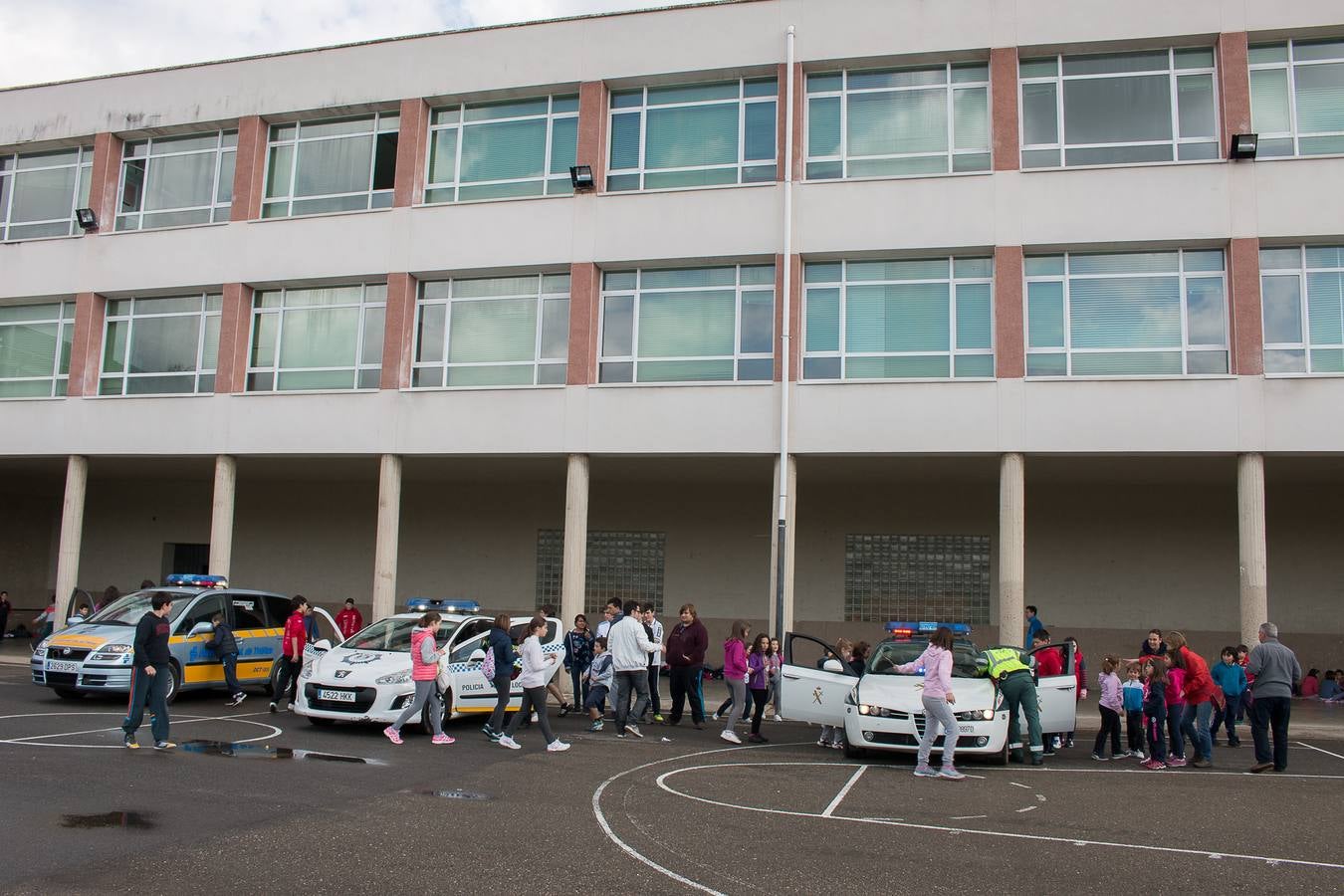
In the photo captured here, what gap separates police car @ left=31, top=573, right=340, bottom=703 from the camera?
49.6 feet

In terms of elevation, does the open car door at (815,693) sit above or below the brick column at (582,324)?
below

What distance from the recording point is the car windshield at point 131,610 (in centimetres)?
1612

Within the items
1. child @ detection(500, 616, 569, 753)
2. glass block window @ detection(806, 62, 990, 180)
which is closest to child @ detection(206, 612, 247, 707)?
child @ detection(500, 616, 569, 753)

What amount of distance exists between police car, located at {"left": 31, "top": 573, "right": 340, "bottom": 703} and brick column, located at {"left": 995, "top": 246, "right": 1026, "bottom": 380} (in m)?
11.1

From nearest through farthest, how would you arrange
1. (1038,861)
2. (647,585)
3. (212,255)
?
(1038,861), (212,255), (647,585)

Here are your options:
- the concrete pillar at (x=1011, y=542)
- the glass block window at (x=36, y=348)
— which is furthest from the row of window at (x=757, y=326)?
the concrete pillar at (x=1011, y=542)

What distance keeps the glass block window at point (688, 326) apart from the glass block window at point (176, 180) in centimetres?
902

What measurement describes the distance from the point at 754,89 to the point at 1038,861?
15.9 metres

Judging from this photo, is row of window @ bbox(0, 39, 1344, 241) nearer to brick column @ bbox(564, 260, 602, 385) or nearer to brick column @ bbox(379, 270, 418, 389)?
brick column @ bbox(564, 260, 602, 385)

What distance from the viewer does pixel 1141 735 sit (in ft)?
43.4

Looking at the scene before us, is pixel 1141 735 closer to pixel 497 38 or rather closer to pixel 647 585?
pixel 647 585

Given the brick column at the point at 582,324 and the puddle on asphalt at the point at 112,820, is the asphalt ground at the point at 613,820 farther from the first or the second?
the brick column at the point at 582,324

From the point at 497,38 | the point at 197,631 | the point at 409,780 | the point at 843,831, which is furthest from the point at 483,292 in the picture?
the point at 843,831

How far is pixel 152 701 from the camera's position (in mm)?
11375
